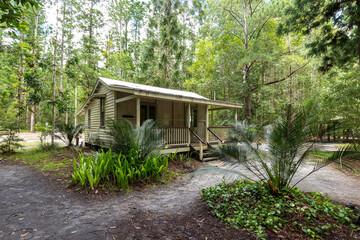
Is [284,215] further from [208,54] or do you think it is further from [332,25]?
[208,54]

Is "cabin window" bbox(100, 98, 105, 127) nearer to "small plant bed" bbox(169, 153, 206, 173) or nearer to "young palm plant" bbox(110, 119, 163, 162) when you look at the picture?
"young palm plant" bbox(110, 119, 163, 162)

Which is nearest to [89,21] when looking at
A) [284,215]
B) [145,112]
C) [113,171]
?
[145,112]

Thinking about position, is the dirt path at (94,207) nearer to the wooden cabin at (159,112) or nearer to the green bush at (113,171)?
the green bush at (113,171)

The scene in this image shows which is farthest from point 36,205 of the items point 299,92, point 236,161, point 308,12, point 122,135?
point 299,92

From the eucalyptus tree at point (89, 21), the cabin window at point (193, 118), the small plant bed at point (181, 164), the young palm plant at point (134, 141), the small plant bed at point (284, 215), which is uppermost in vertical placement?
the eucalyptus tree at point (89, 21)

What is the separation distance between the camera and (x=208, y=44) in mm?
19406

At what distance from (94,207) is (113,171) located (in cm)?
119

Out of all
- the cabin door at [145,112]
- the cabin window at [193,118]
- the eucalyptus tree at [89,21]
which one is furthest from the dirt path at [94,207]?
the eucalyptus tree at [89,21]

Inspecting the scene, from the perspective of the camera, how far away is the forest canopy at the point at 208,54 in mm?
7633

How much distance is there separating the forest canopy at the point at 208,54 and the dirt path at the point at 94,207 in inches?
212

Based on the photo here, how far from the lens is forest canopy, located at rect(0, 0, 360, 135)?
7633 mm

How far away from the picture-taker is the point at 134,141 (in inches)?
210

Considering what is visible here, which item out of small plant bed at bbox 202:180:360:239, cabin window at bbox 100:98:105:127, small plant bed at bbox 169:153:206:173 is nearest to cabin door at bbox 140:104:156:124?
cabin window at bbox 100:98:105:127

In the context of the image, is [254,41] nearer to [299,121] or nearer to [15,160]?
[299,121]
